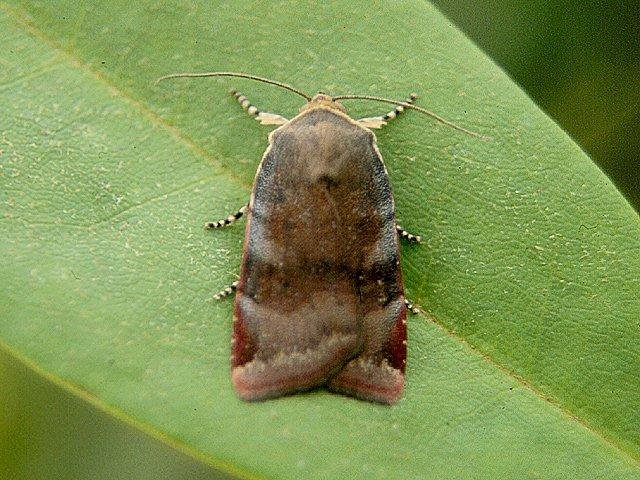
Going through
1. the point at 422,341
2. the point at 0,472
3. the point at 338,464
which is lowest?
the point at 0,472

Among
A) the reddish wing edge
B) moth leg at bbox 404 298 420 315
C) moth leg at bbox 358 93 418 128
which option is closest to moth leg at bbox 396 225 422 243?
the reddish wing edge

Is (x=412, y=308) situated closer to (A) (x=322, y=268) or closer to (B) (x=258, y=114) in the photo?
(A) (x=322, y=268)

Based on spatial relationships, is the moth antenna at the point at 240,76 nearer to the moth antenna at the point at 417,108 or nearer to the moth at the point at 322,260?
the moth at the point at 322,260

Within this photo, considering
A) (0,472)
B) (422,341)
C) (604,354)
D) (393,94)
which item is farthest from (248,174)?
(0,472)

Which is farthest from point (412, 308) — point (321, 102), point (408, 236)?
point (321, 102)

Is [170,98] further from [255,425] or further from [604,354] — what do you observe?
[604,354]

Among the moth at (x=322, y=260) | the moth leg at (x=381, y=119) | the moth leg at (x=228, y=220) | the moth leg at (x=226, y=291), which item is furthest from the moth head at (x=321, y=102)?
the moth leg at (x=226, y=291)
